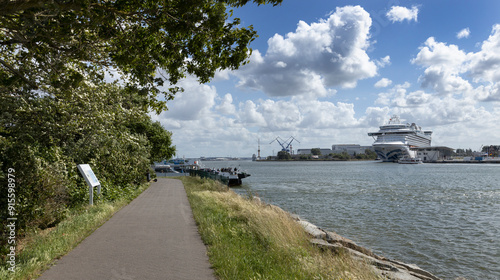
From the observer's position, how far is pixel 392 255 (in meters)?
11.8

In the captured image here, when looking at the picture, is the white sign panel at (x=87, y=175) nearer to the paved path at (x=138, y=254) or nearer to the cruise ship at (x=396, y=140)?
the paved path at (x=138, y=254)

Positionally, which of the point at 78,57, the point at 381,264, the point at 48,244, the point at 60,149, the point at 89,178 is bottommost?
the point at 381,264

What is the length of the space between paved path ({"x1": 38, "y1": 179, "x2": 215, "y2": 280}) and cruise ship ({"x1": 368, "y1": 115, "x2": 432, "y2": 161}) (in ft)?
407

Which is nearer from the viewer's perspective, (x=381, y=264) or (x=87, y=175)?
(x=381, y=264)

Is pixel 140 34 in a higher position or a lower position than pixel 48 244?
higher

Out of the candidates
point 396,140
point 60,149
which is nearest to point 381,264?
point 60,149

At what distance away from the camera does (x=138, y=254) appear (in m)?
6.97

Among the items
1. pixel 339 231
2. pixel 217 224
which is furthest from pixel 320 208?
pixel 217 224

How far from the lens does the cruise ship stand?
123 m

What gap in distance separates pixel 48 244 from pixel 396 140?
13260cm

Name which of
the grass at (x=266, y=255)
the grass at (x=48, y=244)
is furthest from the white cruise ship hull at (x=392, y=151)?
the grass at (x=48, y=244)

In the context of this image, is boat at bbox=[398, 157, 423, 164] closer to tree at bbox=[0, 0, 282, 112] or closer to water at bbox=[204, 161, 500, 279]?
water at bbox=[204, 161, 500, 279]

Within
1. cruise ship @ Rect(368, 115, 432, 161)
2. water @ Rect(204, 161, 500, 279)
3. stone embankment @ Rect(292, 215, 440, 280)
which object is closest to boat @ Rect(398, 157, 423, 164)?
cruise ship @ Rect(368, 115, 432, 161)

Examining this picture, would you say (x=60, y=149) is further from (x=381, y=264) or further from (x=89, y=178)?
(x=381, y=264)
